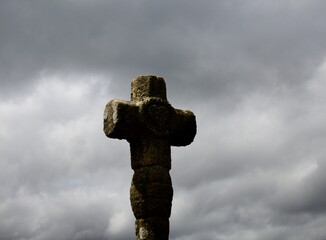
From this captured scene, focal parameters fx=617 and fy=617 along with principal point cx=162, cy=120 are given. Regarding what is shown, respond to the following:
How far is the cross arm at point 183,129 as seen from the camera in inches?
521

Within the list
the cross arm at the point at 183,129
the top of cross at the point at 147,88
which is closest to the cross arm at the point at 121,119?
the top of cross at the point at 147,88

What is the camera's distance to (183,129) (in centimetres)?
1334

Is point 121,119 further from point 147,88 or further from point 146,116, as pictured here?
point 147,88

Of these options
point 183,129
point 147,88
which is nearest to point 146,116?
point 147,88

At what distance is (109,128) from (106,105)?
548mm

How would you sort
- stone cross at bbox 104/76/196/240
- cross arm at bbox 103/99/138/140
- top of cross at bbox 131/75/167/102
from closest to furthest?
stone cross at bbox 104/76/196/240, cross arm at bbox 103/99/138/140, top of cross at bbox 131/75/167/102

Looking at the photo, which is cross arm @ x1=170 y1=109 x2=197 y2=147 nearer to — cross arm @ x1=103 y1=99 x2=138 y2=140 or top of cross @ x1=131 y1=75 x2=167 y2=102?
top of cross @ x1=131 y1=75 x2=167 y2=102

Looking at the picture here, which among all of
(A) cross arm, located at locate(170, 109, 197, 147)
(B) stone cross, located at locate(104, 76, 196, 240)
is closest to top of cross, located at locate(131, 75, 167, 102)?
(B) stone cross, located at locate(104, 76, 196, 240)

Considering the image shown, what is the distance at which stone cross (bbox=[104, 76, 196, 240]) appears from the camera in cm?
1234

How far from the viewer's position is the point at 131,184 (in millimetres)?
12680

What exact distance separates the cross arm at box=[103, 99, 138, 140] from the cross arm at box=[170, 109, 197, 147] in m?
0.97

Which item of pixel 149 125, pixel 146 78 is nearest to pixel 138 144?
pixel 149 125

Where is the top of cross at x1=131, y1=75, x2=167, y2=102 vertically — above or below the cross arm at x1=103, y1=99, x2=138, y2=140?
above

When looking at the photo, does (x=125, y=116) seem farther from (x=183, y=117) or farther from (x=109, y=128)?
(x=183, y=117)
